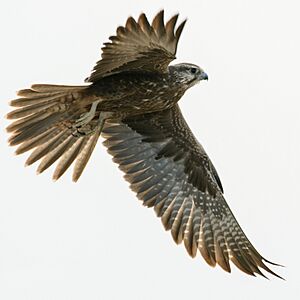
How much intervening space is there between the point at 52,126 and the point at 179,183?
2467 mm

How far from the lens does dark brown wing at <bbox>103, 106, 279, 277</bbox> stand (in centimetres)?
1267

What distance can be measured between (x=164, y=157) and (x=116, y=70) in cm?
242

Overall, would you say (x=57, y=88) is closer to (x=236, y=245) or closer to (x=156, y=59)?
(x=156, y=59)

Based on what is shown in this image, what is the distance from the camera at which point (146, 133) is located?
12914mm

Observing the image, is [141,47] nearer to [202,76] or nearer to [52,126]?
[202,76]

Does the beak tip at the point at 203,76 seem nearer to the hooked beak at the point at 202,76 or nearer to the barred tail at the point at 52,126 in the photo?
the hooked beak at the point at 202,76

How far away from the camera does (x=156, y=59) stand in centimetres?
1094

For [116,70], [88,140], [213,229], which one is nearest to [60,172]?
[88,140]

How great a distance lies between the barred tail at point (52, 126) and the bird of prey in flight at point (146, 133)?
1cm

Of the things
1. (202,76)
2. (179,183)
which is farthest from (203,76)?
(179,183)

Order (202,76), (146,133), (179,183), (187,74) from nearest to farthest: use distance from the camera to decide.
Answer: (187,74), (202,76), (146,133), (179,183)

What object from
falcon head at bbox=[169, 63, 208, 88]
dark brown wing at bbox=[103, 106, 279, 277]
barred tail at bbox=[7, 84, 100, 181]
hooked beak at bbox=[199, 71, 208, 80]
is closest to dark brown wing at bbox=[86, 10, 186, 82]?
falcon head at bbox=[169, 63, 208, 88]

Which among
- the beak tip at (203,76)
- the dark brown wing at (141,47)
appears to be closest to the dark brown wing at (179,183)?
the beak tip at (203,76)

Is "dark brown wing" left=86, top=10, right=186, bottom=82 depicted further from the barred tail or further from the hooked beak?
the hooked beak
